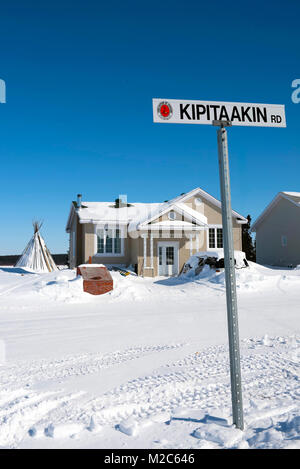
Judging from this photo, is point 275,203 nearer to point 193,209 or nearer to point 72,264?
point 193,209

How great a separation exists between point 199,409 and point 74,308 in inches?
325

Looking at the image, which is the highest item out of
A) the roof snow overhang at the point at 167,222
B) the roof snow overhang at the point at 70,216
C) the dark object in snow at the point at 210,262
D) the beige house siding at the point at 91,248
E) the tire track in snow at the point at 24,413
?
the roof snow overhang at the point at 70,216

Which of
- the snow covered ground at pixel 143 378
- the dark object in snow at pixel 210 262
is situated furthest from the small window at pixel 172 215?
the snow covered ground at pixel 143 378

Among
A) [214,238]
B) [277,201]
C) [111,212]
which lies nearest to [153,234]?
[111,212]

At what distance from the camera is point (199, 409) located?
3.71 meters

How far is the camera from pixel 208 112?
3.39m

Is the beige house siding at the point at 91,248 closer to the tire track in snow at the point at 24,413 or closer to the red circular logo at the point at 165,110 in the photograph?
the tire track in snow at the point at 24,413

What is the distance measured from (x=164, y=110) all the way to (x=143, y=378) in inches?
134

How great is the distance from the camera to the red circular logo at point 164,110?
11.0 feet

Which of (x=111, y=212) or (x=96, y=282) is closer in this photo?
(x=96, y=282)

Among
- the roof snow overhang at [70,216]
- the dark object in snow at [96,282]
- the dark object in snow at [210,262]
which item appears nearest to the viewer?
the dark object in snow at [96,282]

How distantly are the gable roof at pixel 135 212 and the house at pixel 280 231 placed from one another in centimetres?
432

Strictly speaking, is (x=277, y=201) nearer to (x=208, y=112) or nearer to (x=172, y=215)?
(x=172, y=215)
